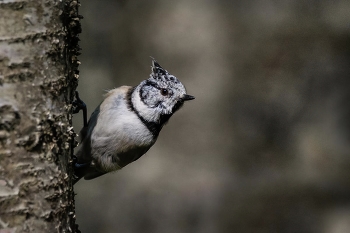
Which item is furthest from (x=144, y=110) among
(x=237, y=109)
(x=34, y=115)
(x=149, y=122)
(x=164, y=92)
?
(x=237, y=109)

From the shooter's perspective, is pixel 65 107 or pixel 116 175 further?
pixel 116 175

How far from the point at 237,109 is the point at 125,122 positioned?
2.86m

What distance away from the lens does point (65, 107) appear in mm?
2303

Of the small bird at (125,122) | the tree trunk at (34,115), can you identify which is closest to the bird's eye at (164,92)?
the small bird at (125,122)

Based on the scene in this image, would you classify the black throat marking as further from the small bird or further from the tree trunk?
the tree trunk

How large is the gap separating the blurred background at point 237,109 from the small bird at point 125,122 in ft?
7.58

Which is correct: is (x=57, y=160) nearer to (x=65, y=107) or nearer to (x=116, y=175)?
(x=65, y=107)

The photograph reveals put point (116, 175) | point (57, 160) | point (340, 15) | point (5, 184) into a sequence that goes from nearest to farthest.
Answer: point (5, 184)
point (57, 160)
point (340, 15)
point (116, 175)

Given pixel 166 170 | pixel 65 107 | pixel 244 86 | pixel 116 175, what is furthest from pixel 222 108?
pixel 65 107

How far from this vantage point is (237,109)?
6.19m

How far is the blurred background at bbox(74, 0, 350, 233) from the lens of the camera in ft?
19.9

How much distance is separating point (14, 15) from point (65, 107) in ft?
1.41

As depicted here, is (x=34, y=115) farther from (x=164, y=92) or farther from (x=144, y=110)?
(x=164, y=92)

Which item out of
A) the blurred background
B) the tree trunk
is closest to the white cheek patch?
the tree trunk
